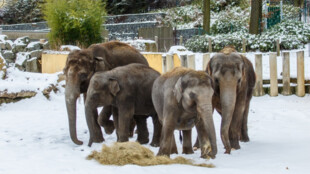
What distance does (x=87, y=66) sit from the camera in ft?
29.6

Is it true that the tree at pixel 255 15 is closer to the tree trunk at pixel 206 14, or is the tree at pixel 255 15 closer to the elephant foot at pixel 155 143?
the tree trunk at pixel 206 14

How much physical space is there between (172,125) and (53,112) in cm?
546

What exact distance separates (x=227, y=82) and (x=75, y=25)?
13.8 meters

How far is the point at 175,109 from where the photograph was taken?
7277 mm

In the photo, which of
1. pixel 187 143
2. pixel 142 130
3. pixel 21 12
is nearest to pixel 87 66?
pixel 142 130

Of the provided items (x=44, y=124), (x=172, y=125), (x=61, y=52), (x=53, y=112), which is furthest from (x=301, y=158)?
(x=61, y=52)

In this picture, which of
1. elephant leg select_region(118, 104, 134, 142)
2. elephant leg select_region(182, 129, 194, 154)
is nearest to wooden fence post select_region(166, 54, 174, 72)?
elephant leg select_region(118, 104, 134, 142)

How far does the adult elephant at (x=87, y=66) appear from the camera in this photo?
873 centimetres

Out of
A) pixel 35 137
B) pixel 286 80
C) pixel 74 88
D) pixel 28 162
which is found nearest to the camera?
pixel 28 162

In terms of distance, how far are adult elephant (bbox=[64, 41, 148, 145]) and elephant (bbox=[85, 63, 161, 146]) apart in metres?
0.29

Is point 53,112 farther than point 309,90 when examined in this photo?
No

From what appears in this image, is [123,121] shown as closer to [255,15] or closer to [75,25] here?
[75,25]

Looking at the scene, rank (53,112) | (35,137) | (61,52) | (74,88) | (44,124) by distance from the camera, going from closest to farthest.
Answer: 1. (74,88)
2. (35,137)
3. (44,124)
4. (53,112)
5. (61,52)

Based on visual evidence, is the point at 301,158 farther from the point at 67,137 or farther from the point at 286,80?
the point at 286,80
